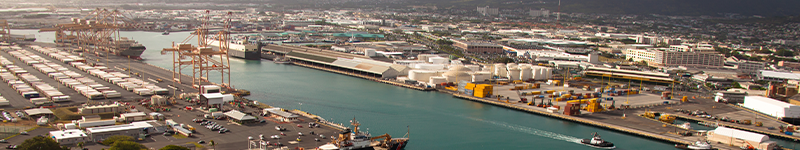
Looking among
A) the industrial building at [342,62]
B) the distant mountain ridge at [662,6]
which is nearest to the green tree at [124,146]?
the industrial building at [342,62]

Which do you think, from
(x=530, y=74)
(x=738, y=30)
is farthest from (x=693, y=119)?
(x=738, y=30)

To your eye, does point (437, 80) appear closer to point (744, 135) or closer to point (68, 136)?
point (744, 135)

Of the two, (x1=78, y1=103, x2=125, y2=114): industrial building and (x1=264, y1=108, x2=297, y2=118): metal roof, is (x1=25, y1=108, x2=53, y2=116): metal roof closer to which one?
(x1=78, y1=103, x2=125, y2=114): industrial building

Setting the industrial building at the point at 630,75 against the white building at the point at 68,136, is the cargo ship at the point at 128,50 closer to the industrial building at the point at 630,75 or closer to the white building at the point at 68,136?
the white building at the point at 68,136

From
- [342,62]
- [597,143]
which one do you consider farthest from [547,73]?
[597,143]

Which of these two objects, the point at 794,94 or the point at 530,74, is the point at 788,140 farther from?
the point at 530,74

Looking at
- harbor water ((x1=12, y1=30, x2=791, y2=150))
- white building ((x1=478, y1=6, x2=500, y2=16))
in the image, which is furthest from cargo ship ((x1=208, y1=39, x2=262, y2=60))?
white building ((x1=478, y1=6, x2=500, y2=16))
